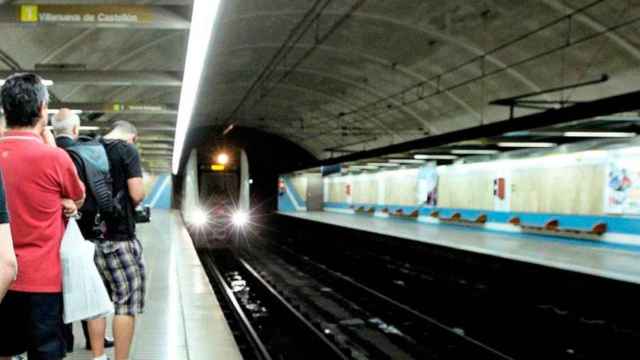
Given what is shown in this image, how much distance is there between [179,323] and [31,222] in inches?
140

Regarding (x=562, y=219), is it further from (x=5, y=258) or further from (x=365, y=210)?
(x=365, y=210)

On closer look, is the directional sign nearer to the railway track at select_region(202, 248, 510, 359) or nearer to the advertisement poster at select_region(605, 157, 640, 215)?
the railway track at select_region(202, 248, 510, 359)

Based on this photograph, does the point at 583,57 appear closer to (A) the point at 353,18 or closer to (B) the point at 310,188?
(A) the point at 353,18

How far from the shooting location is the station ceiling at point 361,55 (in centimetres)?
1320

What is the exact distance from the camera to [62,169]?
8.32ft

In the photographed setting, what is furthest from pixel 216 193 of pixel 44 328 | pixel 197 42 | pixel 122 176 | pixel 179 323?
pixel 44 328

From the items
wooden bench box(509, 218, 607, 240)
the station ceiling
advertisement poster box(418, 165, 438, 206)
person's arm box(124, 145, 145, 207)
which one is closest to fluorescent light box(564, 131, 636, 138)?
the station ceiling

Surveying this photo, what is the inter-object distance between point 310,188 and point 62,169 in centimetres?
3853

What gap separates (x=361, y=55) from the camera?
2203 centimetres

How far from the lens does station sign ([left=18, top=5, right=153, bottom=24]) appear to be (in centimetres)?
687

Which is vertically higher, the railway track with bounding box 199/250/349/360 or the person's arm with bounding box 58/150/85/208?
the person's arm with bounding box 58/150/85/208

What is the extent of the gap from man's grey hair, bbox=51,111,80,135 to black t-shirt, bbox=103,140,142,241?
0.94ft

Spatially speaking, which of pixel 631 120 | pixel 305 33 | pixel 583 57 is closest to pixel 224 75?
pixel 305 33

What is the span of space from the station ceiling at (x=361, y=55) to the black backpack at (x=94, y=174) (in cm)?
358
